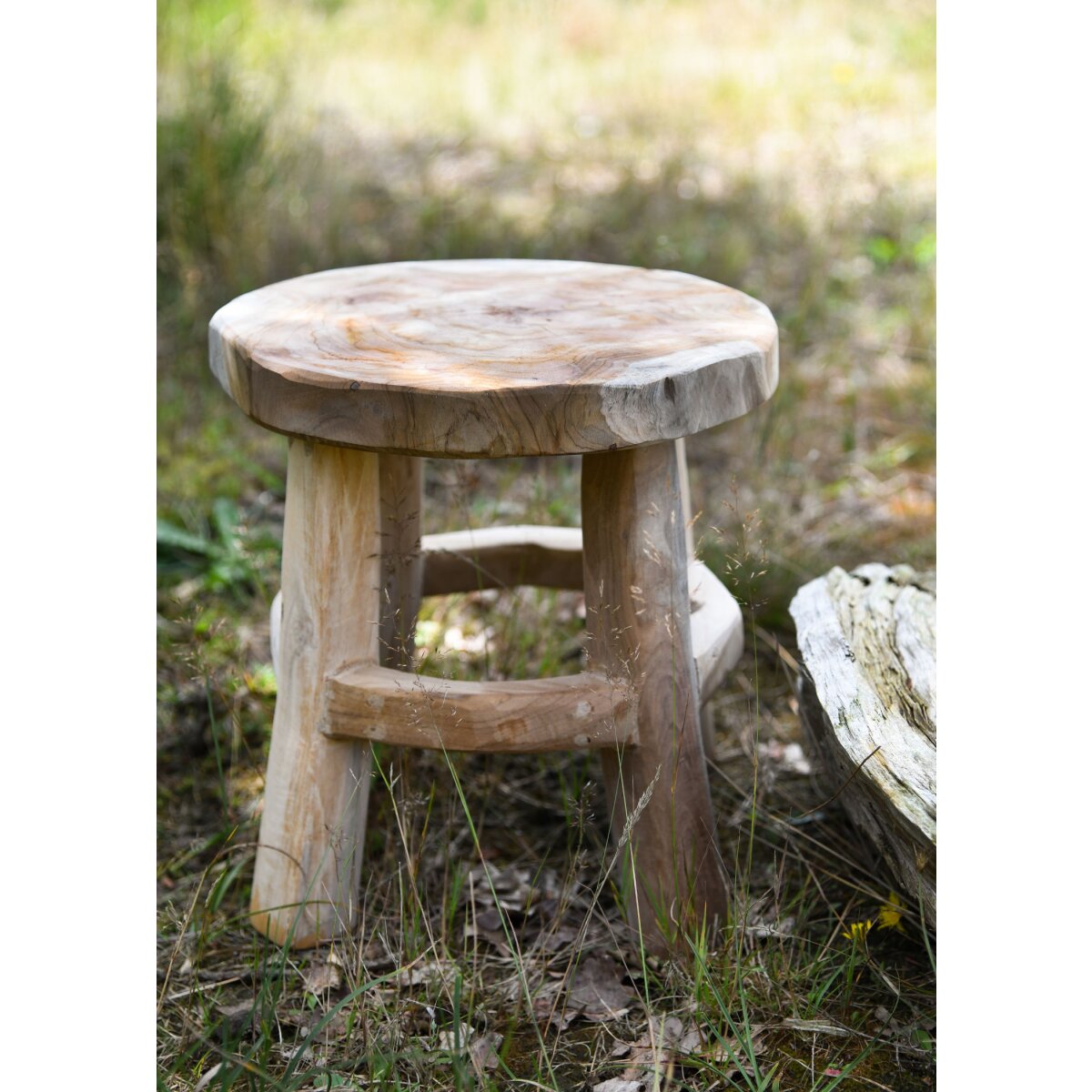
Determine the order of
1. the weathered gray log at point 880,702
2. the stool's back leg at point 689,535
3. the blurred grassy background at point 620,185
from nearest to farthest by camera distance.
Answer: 1. the weathered gray log at point 880,702
2. the stool's back leg at point 689,535
3. the blurred grassy background at point 620,185

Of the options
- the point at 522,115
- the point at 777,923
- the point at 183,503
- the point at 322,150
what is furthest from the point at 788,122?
the point at 777,923

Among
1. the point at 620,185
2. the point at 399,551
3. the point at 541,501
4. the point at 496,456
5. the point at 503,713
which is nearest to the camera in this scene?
the point at 496,456

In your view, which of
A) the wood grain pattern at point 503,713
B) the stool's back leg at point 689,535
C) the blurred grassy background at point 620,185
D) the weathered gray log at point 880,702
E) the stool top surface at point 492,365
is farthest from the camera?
the blurred grassy background at point 620,185

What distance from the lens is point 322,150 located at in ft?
16.4

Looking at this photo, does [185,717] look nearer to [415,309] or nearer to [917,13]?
[415,309]

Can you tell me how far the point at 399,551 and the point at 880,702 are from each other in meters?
0.83

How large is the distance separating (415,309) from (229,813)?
3.31 ft

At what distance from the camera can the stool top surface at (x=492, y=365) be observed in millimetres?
1428

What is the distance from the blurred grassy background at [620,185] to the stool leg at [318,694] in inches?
29.1

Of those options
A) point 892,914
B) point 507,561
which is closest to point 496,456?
point 507,561

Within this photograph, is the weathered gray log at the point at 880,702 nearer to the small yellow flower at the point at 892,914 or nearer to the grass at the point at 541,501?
the small yellow flower at the point at 892,914

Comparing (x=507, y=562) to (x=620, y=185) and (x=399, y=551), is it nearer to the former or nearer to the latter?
(x=399, y=551)

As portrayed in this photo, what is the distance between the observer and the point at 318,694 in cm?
175

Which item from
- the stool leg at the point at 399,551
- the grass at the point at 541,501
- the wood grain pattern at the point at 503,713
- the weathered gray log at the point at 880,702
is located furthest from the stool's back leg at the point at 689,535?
the stool leg at the point at 399,551
